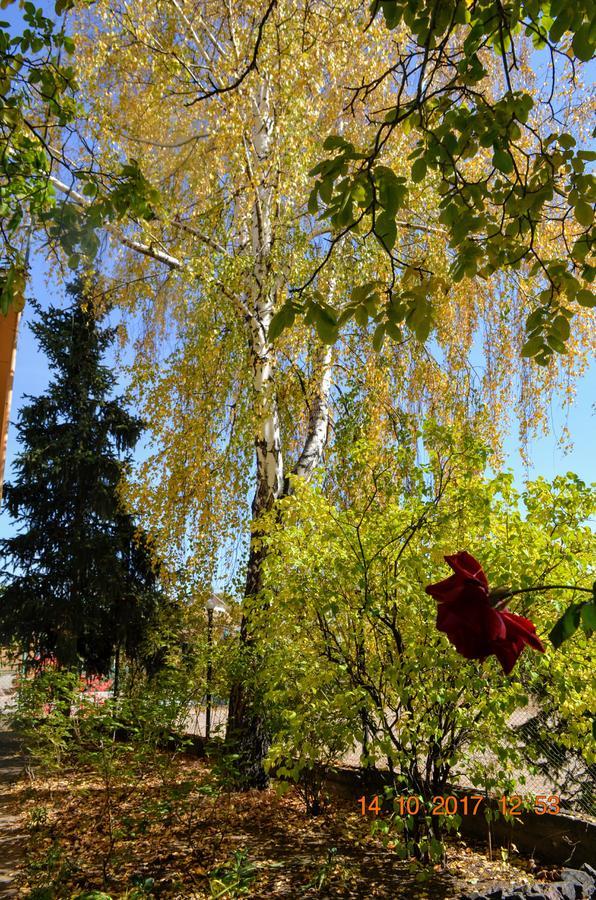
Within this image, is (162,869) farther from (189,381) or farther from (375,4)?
(189,381)

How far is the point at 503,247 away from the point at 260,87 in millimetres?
5944

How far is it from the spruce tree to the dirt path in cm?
140

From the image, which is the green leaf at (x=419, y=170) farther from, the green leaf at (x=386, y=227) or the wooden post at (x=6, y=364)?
the wooden post at (x=6, y=364)

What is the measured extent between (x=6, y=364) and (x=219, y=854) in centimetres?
315

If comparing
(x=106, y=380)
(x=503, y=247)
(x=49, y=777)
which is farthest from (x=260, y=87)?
(x=49, y=777)

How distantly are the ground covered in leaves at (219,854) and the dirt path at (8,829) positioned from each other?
0.30 feet

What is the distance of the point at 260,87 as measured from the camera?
7152 millimetres

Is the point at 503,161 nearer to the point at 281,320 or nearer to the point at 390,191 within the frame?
the point at 390,191

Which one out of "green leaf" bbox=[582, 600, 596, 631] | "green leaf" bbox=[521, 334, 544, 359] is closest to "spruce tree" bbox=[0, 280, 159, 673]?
"green leaf" bbox=[521, 334, 544, 359]

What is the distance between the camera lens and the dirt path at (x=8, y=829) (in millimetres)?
3937

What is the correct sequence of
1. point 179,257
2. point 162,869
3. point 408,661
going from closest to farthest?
1. point 408,661
2. point 162,869
3. point 179,257

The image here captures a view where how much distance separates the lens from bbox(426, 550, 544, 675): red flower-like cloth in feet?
3.30
